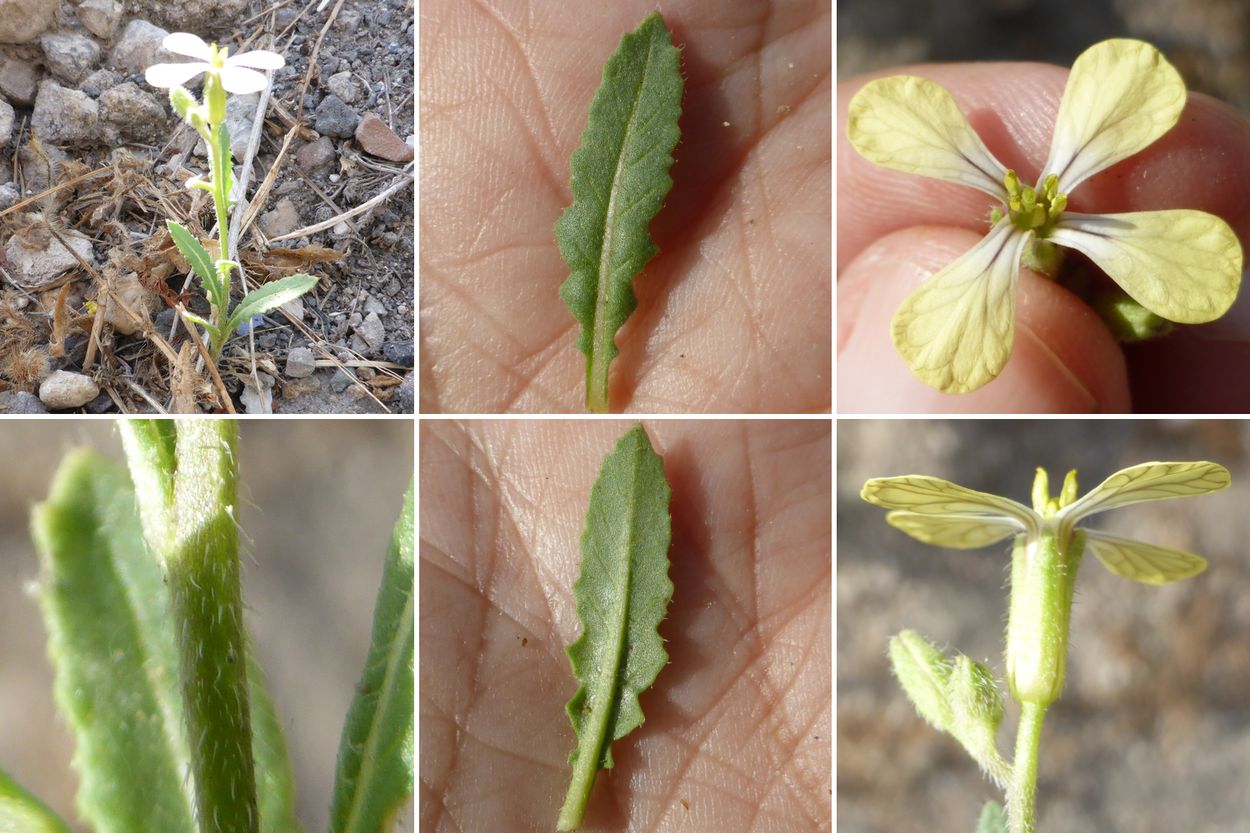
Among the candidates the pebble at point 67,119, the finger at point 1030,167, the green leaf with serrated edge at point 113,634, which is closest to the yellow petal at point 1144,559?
the finger at point 1030,167

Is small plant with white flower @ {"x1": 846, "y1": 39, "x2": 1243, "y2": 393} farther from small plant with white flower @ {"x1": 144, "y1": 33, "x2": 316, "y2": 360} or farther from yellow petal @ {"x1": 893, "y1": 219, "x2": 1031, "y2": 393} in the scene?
small plant with white flower @ {"x1": 144, "y1": 33, "x2": 316, "y2": 360}

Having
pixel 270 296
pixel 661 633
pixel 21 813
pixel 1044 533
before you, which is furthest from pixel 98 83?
pixel 1044 533

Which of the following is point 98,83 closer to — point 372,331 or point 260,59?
point 260,59

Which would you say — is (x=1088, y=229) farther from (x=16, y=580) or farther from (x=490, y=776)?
(x=16, y=580)

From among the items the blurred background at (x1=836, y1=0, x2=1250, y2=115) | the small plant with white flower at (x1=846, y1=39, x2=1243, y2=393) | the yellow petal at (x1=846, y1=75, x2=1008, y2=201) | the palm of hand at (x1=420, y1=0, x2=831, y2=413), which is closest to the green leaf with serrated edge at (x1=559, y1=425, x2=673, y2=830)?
the palm of hand at (x1=420, y1=0, x2=831, y2=413)

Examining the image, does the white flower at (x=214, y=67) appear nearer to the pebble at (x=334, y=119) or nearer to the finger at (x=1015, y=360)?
the pebble at (x=334, y=119)

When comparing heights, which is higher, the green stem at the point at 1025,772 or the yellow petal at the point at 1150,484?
the yellow petal at the point at 1150,484
